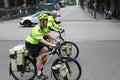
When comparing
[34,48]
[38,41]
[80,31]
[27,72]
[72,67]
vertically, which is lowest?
[80,31]

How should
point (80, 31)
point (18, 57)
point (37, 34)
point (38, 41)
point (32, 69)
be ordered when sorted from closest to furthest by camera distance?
1. point (37, 34)
2. point (38, 41)
3. point (18, 57)
4. point (32, 69)
5. point (80, 31)

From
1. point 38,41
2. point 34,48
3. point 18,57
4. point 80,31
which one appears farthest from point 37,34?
point 80,31

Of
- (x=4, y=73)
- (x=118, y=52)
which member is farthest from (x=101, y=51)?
(x=4, y=73)

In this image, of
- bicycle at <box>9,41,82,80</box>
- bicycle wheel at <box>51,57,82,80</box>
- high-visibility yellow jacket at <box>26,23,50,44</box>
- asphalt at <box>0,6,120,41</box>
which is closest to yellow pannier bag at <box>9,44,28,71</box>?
bicycle at <box>9,41,82,80</box>

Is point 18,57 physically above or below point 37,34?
below

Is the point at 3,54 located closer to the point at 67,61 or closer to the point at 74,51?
the point at 74,51

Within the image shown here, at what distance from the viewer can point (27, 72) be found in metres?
8.66

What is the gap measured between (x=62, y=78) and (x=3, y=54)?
241 inches

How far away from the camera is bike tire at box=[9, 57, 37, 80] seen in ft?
27.9

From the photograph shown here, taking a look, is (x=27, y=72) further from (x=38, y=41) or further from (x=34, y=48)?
(x=38, y=41)

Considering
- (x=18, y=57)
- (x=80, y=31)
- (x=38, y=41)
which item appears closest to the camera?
(x=38, y=41)

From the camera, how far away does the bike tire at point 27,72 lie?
8500mm

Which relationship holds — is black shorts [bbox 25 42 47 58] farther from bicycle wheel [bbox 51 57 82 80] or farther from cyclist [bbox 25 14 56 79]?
bicycle wheel [bbox 51 57 82 80]

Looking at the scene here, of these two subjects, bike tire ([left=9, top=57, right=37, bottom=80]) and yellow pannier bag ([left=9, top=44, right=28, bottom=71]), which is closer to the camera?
yellow pannier bag ([left=9, top=44, right=28, bottom=71])
